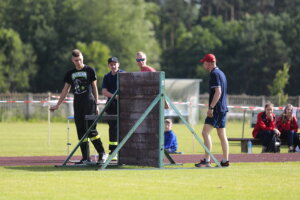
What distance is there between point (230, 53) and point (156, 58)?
26.4 feet

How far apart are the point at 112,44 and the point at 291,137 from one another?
6531 cm

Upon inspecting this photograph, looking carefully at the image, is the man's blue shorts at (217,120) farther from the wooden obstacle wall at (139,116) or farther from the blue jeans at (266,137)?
the blue jeans at (266,137)

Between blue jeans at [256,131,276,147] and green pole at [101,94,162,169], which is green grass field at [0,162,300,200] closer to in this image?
green pole at [101,94,162,169]

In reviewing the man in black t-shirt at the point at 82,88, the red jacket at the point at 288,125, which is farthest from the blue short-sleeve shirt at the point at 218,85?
the red jacket at the point at 288,125

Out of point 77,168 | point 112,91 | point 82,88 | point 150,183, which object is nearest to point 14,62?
point 112,91

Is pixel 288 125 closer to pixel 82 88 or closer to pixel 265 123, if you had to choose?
pixel 265 123

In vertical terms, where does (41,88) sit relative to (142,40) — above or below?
below

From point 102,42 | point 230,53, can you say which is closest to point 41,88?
point 102,42

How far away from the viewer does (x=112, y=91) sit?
→ 1452 centimetres

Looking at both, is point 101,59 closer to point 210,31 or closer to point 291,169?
point 210,31

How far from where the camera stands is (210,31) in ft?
318

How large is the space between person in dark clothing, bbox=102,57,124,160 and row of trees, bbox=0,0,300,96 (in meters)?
63.7

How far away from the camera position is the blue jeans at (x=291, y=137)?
19.5 meters

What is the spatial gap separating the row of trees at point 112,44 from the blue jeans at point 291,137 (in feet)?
190
